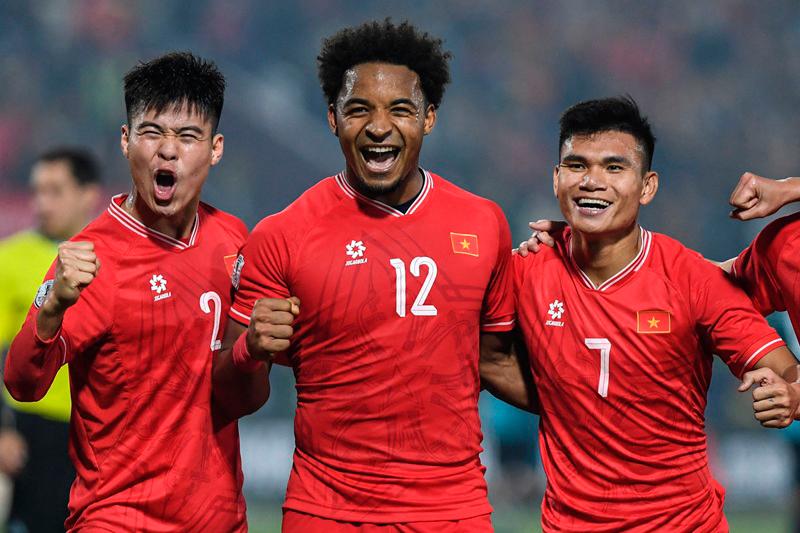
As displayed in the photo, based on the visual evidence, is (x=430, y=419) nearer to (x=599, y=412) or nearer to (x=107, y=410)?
(x=599, y=412)

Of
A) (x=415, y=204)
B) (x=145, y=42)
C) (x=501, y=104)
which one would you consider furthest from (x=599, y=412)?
(x=145, y=42)

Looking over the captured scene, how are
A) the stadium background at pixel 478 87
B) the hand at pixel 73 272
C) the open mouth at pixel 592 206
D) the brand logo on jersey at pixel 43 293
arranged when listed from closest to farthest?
the hand at pixel 73 272 < the brand logo on jersey at pixel 43 293 < the open mouth at pixel 592 206 < the stadium background at pixel 478 87

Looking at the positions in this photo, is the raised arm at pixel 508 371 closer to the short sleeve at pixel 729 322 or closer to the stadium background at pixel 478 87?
the short sleeve at pixel 729 322

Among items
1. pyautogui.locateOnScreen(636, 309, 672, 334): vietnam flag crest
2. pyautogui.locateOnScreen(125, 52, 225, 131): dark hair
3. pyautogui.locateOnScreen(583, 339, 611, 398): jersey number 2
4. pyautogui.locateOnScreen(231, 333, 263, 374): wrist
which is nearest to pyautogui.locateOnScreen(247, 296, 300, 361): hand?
pyautogui.locateOnScreen(231, 333, 263, 374): wrist

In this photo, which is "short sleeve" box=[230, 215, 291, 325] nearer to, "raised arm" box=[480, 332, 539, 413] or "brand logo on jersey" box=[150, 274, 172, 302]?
"brand logo on jersey" box=[150, 274, 172, 302]

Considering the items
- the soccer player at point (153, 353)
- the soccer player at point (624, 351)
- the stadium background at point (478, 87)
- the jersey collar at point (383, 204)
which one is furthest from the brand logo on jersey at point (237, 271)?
the stadium background at point (478, 87)

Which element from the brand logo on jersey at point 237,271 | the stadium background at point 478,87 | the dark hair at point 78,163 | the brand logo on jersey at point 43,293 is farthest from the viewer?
the stadium background at point 478,87

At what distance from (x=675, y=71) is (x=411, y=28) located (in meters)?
8.70

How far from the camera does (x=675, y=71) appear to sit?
40.1 feet

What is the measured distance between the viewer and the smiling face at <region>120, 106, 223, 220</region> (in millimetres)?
4094

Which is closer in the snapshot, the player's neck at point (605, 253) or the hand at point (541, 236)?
the player's neck at point (605, 253)

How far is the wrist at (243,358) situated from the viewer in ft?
12.4

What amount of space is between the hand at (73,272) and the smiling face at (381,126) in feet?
3.10

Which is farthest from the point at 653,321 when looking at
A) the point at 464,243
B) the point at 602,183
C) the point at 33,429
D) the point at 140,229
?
the point at 33,429
